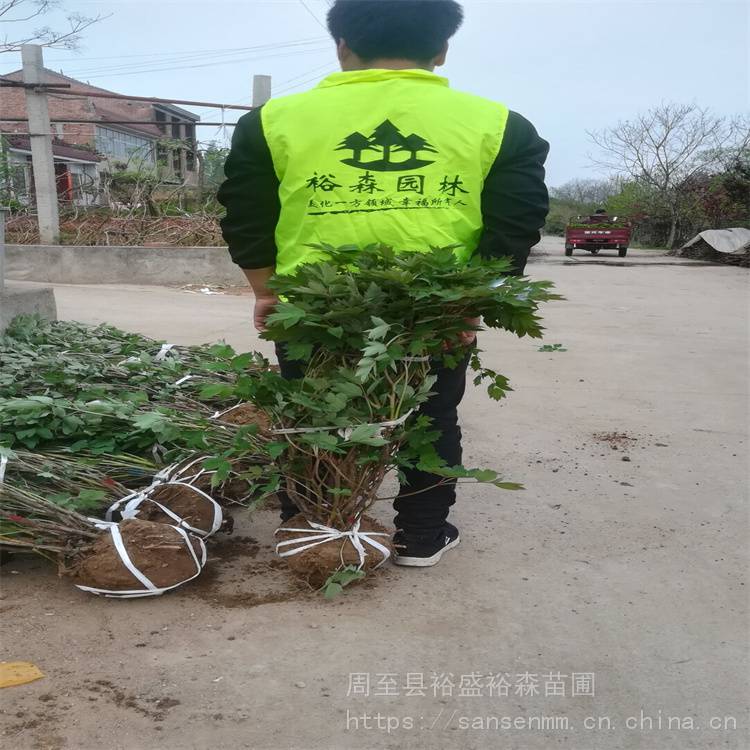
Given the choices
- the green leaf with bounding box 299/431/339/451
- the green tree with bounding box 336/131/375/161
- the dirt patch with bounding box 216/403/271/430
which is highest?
the green tree with bounding box 336/131/375/161

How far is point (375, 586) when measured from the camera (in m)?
2.46

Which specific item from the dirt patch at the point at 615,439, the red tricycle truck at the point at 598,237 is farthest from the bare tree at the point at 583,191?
the dirt patch at the point at 615,439

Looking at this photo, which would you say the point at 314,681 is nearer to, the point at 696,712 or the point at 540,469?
the point at 696,712

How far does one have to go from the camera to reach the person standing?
2316mm

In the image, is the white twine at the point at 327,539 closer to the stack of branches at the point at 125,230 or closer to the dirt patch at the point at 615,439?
the dirt patch at the point at 615,439

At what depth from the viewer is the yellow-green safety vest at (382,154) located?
7.59 ft

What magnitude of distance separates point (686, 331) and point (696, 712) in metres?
6.81

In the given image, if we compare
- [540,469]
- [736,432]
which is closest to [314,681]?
[540,469]

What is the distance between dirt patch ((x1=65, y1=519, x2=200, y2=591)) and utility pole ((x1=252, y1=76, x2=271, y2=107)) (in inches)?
384

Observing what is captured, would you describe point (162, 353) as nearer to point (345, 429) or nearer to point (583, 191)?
point (345, 429)

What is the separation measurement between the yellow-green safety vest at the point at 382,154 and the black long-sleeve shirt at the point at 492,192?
0.04 meters

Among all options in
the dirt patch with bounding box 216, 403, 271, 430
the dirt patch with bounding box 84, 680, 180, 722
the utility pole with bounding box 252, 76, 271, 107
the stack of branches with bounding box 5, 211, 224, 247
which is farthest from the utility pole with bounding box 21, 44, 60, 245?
the dirt patch with bounding box 84, 680, 180, 722

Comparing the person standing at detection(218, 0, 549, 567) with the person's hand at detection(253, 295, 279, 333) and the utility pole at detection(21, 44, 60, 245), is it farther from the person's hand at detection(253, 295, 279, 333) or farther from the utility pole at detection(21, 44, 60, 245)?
the utility pole at detection(21, 44, 60, 245)

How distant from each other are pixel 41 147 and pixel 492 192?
10.3m
